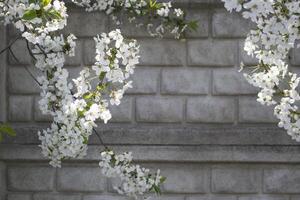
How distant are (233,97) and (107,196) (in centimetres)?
125

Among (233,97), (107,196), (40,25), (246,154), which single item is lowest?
(107,196)

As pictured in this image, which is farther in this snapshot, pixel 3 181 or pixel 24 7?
pixel 3 181

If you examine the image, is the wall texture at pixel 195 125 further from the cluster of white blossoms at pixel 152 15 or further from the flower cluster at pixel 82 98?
the flower cluster at pixel 82 98

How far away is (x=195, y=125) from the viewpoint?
18.4 feet

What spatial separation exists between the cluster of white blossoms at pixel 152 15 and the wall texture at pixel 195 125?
0.08 meters

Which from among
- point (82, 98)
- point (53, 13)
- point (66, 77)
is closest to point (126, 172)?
point (82, 98)

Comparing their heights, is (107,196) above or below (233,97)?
below

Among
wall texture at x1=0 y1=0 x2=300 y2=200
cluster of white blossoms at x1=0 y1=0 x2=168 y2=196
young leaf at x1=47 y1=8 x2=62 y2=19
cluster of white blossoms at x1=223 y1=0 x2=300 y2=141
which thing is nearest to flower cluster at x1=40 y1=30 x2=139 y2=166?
cluster of white blossoms at x1=0 y1=0 x2=168 y2=196

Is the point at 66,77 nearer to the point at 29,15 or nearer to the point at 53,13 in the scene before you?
the point at 53,13

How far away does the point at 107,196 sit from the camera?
18.5 feet

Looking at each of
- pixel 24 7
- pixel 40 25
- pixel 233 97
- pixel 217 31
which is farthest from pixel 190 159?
pixel 24 7

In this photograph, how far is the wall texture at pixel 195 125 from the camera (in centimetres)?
553

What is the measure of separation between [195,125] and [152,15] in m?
0.91

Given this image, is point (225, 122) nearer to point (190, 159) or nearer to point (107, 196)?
point (190, 159)
